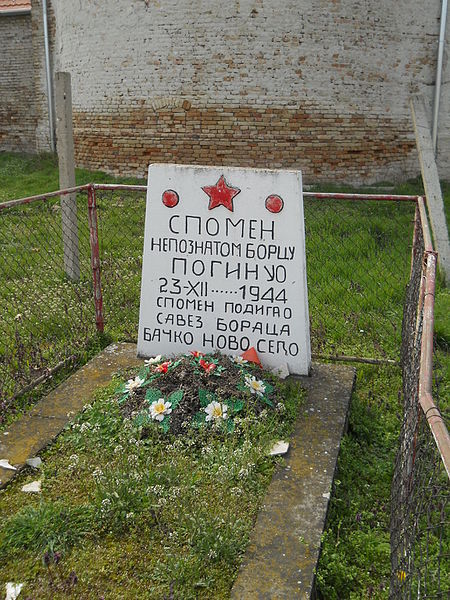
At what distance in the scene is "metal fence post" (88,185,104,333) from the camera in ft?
16.6

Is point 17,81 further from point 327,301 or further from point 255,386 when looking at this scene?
point 255,386

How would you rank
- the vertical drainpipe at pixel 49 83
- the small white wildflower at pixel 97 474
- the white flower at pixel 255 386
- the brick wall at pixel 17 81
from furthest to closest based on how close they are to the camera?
the brick wall at pixel 17 81, the vertical drainpipe at pixel 49 83, the white flower at pixel 255 386, the small white wildflower at pixel 97 474

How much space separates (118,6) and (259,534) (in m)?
10.6

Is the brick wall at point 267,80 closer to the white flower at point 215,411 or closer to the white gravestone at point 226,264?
the white gravestone at point 226,264

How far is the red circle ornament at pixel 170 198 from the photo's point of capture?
4273 millimetres

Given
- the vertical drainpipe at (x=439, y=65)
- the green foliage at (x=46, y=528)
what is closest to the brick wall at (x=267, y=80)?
the vertical drainpipe at (x=439, y=65)

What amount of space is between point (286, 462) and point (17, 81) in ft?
49.2

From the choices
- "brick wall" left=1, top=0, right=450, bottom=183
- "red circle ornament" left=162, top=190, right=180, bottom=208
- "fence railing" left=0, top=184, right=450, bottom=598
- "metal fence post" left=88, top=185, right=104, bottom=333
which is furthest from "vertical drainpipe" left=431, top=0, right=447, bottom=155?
"red circle ornament" left=162, top=190, right=180, bottom=208

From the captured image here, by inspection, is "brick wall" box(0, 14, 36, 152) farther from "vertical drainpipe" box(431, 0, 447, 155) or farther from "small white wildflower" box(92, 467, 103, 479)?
"small white wildflower" box(92, 467, 103, 479)

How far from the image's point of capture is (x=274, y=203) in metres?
4.07

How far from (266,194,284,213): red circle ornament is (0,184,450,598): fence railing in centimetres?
68

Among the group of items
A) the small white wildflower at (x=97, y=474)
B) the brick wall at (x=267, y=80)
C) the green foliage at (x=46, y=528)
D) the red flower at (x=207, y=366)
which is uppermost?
the brick wall at (x=267, y=80)

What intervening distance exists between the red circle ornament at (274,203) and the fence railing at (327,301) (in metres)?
0.68

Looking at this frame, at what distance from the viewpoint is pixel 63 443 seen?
3.60 m
